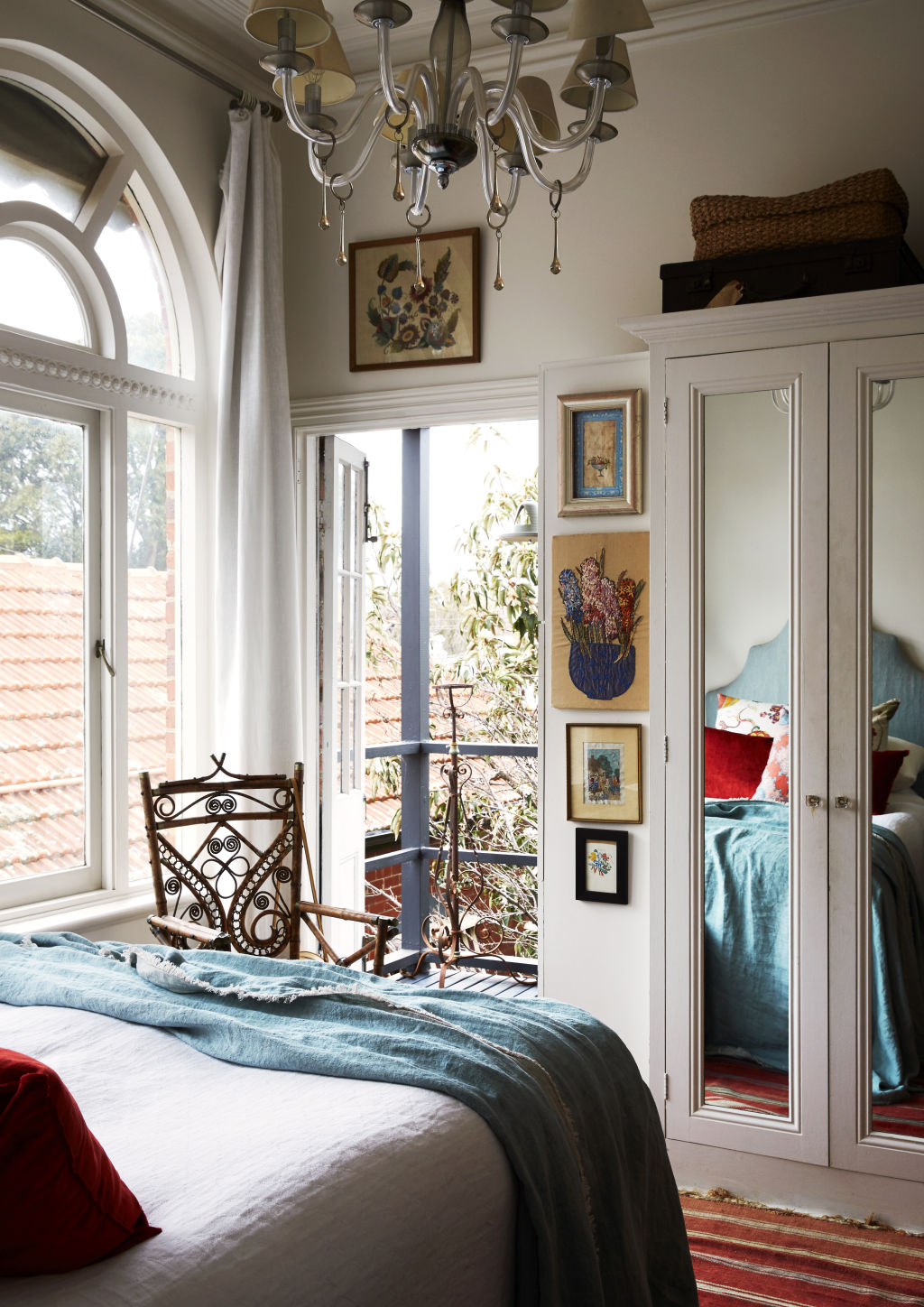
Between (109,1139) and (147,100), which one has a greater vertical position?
(147,100)

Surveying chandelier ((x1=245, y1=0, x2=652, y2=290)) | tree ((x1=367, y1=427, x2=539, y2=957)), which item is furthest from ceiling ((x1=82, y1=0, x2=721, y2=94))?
tree ((x1=367, y1=427, x2=539, y2=957))

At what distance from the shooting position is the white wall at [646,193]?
3109 mm

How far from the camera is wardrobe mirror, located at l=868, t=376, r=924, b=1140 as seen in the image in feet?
8.89

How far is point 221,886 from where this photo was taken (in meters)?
3.56

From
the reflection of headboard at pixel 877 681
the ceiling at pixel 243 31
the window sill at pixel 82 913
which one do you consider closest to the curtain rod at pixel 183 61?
the ceiling at pixel 243 31

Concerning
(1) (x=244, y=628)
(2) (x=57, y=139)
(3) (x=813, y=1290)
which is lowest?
(3) (x=813, y=1290)

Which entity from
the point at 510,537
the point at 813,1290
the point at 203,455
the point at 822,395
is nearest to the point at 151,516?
the point at 203,455

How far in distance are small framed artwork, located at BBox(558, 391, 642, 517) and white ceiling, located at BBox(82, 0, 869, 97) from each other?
1.12 meters

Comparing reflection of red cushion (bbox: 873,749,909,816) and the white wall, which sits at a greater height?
the white wall

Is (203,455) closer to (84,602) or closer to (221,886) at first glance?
(84,602)

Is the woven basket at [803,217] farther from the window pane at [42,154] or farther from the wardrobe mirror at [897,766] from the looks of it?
the window pane at [42,154]

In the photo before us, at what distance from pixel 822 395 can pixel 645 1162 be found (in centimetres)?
187

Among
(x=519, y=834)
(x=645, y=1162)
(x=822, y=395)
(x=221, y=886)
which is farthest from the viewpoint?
(x=519, y=834)

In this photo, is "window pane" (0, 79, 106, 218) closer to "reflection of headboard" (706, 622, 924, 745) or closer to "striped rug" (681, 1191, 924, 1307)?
"reflection of headboard" (706, 622, 924, 745)
